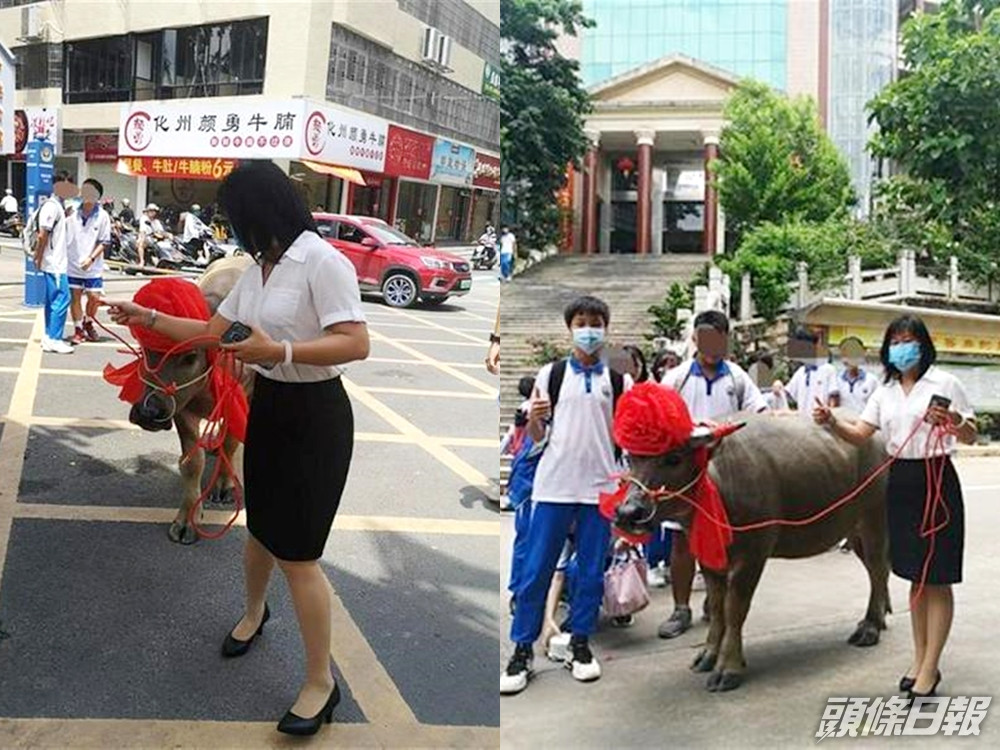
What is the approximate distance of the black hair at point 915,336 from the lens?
2.12m

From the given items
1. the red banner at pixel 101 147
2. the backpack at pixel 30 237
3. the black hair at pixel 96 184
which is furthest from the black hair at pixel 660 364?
the backpack at pixel 30 237

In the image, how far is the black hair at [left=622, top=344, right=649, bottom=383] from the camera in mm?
2451

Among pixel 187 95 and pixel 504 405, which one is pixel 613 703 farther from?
pixel 187 95

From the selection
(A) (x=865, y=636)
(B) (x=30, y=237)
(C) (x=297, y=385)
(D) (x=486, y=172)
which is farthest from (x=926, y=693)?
(B) (x=30, y=237)

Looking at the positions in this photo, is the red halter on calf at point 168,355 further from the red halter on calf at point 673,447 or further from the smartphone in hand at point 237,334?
the red halter on calf at point 673,447

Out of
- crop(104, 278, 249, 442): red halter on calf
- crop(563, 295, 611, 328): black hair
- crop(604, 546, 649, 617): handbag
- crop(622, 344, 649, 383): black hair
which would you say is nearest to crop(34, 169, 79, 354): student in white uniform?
crop(104, 278, 249, 442): red halter on calf

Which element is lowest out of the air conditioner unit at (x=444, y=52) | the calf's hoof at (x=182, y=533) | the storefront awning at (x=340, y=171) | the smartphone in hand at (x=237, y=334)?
the calf's hoof at (x=182, y=533)

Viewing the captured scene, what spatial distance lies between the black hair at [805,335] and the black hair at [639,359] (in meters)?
0.37

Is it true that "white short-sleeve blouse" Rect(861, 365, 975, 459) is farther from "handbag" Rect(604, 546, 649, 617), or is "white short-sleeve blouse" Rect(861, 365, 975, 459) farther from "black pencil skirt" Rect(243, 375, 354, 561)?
"black pencil skirt" Rect(243, 375, 354, 561)

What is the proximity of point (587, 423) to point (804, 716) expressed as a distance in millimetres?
818

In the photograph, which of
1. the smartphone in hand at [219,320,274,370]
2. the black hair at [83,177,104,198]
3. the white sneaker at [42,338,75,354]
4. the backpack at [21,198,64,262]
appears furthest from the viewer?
the white sneaker at [42,338,75,354]

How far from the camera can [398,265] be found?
112 inches

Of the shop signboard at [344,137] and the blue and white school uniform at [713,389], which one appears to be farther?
the shop signboard at [344,137]

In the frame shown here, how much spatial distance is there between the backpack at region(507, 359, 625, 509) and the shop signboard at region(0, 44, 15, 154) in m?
1.70
